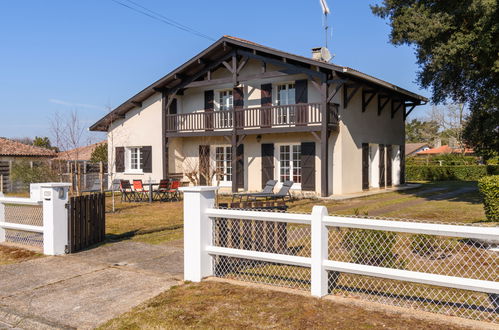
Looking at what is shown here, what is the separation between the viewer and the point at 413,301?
15.1ft

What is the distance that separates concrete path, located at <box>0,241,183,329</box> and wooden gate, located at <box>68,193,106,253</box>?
0.92 ft

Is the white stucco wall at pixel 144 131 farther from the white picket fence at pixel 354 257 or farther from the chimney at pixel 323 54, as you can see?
the white picket fence at pixel 354 257

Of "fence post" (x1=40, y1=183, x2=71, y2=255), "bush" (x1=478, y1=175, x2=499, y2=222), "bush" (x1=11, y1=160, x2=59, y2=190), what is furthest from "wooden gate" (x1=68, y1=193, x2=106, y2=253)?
"bush" (x1=11, y1=160, x2=59, y2=190)

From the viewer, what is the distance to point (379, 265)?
5.75 meters

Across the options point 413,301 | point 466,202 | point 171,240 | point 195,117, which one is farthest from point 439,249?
point 195,117

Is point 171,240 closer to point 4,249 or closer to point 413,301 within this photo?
point 4,249

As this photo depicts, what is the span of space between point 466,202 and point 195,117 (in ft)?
37.8

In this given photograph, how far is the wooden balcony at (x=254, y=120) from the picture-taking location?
16.6m

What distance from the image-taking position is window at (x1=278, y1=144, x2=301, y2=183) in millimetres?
17938

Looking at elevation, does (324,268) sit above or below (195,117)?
below

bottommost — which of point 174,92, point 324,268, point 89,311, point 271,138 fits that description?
point 89,311

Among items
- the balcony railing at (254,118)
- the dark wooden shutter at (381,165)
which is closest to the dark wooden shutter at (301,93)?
the balcony railing at (254,118)

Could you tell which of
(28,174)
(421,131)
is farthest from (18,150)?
(421,131)

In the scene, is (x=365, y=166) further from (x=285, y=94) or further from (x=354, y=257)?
(x=354, y=257)
